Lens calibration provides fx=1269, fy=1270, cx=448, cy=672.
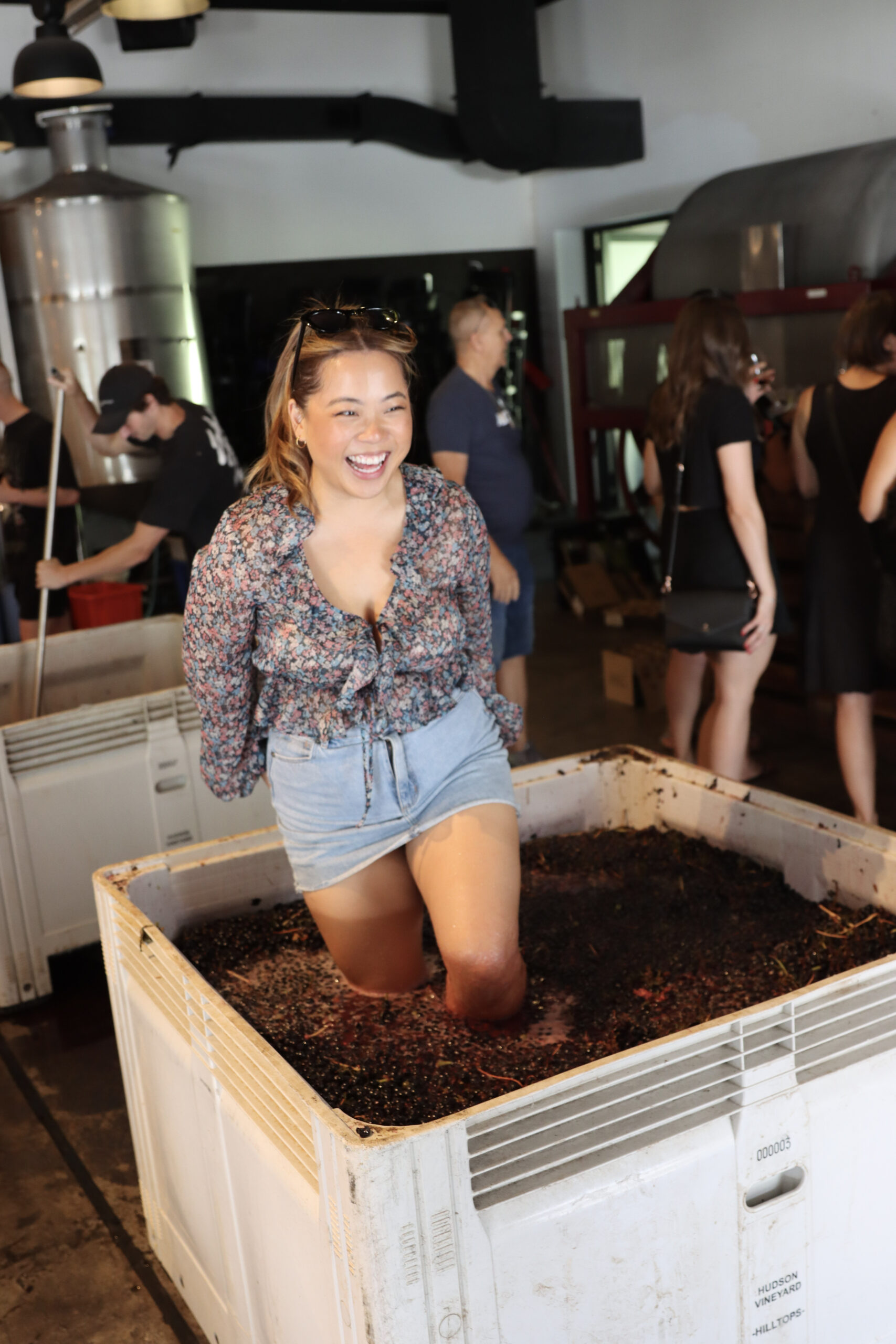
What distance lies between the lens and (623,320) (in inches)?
259

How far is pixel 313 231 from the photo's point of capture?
805 centimetres

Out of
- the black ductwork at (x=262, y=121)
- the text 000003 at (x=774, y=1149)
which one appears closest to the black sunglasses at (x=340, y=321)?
the text 000003 at (x=774, y=1149)

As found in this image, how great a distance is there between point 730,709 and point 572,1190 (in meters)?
2.54

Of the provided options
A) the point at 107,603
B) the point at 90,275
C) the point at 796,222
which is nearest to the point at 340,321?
the point at 107,603

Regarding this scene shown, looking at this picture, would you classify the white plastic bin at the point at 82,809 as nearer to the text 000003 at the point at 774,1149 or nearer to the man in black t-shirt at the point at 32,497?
the man in black t-shirt at the point at 32,497

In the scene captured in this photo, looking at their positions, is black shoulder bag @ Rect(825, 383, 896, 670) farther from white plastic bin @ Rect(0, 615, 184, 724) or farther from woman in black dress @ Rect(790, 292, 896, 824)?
white plastic bin @ Rect(0, 615, 184, 724)

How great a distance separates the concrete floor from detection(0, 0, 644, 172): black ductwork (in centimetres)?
509

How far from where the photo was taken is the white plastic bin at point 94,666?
4039 millimetres

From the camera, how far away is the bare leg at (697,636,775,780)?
12.6 feet

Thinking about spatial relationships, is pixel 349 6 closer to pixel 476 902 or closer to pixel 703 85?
pixel 703 85

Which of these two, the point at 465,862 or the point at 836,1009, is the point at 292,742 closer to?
Answer: the point at 465,862

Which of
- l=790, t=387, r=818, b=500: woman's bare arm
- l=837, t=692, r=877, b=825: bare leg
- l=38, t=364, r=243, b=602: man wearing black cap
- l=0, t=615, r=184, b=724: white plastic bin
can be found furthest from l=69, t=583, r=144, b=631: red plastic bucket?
l=837, t=692, r=877, b=825: bare leg

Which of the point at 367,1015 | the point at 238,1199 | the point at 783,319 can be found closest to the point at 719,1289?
the point at 238,1199

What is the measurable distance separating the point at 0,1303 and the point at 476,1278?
3.82ft
